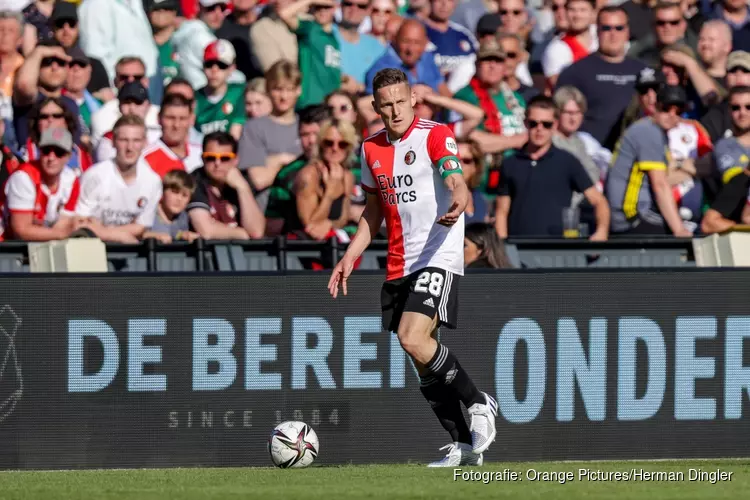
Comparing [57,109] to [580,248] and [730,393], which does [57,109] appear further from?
[730,393]

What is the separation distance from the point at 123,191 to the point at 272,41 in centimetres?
315

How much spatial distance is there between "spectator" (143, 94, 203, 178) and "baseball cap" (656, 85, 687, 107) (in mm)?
4214

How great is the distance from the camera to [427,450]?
9.59 meters

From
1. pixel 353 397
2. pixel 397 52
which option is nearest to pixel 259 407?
pixel 353 397

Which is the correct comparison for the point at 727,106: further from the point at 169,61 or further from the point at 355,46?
the point at 169,61

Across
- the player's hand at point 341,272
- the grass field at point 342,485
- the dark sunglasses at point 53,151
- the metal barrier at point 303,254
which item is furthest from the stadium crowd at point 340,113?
the grass field at point 342,485

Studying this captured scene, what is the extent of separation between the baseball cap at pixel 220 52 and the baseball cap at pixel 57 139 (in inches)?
91.4

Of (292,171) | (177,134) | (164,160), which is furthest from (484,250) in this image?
(177,134)

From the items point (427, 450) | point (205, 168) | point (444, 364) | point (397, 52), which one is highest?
point (397, 52)

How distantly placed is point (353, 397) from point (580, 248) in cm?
244

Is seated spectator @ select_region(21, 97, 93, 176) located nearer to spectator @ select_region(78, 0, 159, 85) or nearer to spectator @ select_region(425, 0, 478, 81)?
spectator @ select_region(78, 0, 159, 85)

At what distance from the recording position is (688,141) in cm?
1341

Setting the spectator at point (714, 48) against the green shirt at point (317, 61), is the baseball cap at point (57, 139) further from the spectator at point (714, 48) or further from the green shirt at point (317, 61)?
the spectator at point (714, 48)

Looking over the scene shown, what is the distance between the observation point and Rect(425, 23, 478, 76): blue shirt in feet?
48.0
